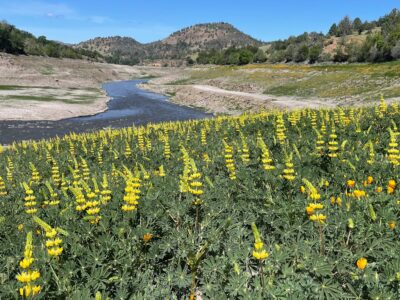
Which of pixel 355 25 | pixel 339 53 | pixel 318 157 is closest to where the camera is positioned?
pixel 318 157

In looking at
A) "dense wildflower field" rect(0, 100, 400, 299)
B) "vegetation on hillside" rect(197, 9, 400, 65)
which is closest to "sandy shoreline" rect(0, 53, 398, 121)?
"vegetation on hillside" rect(197, 9, 400, 65)

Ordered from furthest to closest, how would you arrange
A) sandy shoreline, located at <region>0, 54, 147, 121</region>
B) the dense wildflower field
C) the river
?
1. sandy shoreline, located at <region>0, 54, 147, 121</region>
2. the river
3. the dense wildflower field

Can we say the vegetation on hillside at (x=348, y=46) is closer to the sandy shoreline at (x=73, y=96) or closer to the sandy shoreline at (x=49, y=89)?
the sandy shoreline at (x=73, y=96)

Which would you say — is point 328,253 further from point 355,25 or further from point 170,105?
point 355,25

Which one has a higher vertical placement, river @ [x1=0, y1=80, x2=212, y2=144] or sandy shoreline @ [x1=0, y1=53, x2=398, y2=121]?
sandy shoreline @ [x1=0, y1=53, x2=398, y2=121]

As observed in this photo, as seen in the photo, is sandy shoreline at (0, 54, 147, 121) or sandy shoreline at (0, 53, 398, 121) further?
sandy shoreline at (0, 54, 147, 121)

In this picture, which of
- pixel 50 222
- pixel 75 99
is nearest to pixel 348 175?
pixel 50 222

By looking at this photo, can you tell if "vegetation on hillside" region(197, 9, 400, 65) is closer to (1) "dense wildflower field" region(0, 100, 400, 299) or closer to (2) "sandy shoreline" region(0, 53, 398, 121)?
(2) "sandy shoreline" region(0, 53, 398, 121)

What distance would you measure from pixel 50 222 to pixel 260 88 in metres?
63.1

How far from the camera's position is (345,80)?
1988 inches

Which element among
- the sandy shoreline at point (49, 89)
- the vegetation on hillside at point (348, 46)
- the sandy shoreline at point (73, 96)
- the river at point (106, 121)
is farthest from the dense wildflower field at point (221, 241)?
the vegetation on hillside at point (348, 46)

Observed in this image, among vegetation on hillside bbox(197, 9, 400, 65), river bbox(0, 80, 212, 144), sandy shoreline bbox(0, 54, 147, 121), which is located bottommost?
river bbox(0, 80, 212, 144)

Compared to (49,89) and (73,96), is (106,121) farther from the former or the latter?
(49,89)

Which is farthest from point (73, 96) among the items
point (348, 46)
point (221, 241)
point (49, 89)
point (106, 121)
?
point (348, 46)
